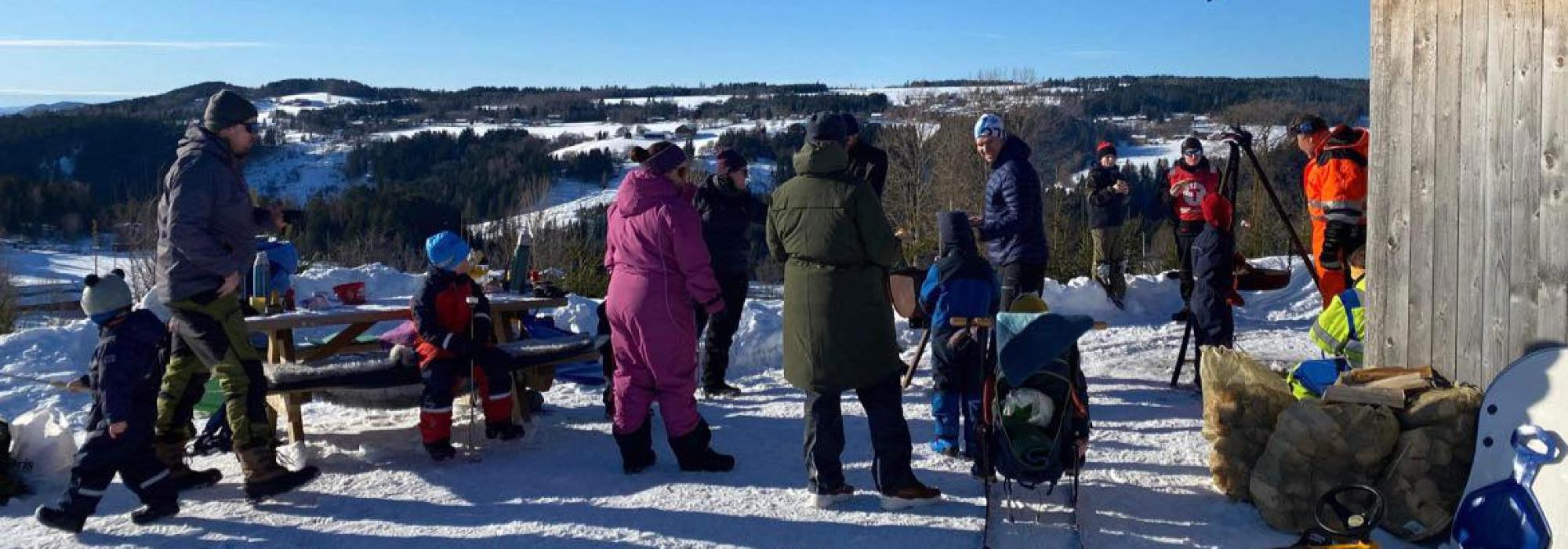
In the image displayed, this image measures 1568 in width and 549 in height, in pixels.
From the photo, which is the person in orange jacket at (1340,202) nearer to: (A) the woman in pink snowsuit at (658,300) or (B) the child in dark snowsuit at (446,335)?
(A) the woman in pink snowsuit at (658,300)

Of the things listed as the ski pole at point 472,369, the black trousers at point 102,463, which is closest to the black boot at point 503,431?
the ski pole at point 472,369

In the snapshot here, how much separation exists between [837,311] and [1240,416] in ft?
5.78

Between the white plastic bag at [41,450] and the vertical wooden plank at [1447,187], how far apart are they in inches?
242

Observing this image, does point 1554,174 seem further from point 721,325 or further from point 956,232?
point 721,325

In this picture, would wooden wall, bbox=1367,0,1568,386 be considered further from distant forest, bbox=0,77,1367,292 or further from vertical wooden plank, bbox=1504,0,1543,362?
distant forest, bbox=0,77,1367,292

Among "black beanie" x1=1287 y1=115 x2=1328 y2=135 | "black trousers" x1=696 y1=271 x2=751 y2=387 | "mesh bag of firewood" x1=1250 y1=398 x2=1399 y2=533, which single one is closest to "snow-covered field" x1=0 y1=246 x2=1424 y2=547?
"mesh bag of firewood" x1=1250 y1=398 x2=1399 y2=533

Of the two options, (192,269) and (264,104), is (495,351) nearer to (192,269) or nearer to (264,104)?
(192,269)

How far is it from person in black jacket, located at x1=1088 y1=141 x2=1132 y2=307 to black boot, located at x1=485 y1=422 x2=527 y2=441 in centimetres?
690

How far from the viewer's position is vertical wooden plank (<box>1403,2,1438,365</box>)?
4.83 m

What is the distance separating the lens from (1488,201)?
4.53 m

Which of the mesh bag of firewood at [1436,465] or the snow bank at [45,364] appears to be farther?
the snow bank at [45,364]

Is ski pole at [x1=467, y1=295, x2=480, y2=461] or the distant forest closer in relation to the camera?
ski pole at [x1=467, y1=295, x2=480, y2=461]

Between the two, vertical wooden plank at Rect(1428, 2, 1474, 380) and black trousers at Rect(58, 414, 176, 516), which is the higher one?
vertical wooden plank at Rect(1428, 2, 1474, 380)

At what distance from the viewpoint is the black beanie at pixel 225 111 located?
191 inches
